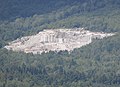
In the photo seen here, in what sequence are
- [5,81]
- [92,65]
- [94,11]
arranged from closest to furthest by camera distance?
[5,81]
[92,65]
[94,11]

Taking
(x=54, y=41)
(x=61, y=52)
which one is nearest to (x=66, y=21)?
(x=54, y=41)

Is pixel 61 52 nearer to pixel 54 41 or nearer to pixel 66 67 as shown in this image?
pixel 54 41

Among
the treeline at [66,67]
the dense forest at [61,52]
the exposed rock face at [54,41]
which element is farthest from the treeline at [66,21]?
the treeline at [66,67]

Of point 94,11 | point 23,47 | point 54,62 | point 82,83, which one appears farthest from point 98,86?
point 94,11

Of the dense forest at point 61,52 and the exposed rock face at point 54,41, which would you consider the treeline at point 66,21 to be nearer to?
the dense forest at point 61,52

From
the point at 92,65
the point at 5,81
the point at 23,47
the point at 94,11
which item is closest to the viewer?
the point at 5,81

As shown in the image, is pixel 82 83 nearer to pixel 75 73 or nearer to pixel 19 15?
pixel 75 73
